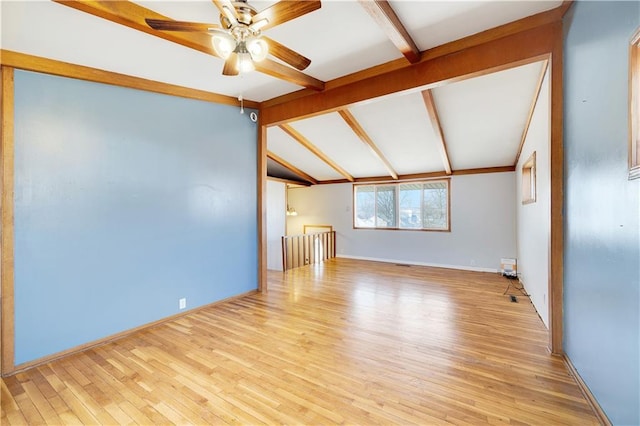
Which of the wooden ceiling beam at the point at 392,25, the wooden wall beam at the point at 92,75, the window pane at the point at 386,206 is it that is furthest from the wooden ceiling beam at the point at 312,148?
the wooden ceiling beam at the point at 392,25

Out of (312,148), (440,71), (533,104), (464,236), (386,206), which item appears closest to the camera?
(440,71)

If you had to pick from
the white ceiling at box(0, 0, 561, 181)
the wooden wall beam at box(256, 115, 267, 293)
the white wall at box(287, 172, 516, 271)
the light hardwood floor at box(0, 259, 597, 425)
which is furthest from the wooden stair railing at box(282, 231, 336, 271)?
the light hardwood floor at box(0, 259, 597, 425)

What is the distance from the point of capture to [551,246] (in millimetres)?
2393

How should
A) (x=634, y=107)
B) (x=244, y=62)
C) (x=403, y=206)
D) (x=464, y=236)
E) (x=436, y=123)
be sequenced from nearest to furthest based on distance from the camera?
(x=634, y=107) → (x=244, y=62) → (x=436, y=123) → (x=464, y=236) → (x=403, y=206)

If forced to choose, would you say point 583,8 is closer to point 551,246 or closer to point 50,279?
point 551,246

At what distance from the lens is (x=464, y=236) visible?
6.29 m

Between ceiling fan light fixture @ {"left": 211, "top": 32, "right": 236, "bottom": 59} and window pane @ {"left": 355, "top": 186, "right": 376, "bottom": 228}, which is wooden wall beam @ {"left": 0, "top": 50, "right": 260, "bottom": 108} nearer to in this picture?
ceiling fan light fixture @ {"left": 211, "top": 32, "right": 236, "bottom": 59}

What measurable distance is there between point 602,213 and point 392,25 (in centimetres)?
204

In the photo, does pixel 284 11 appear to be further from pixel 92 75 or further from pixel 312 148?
pixel 312 148

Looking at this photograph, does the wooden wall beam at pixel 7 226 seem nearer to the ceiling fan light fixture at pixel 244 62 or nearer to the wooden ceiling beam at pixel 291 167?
the ceiling fan light fixture at pixel 244 62

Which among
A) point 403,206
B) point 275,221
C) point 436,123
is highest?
point 436,123

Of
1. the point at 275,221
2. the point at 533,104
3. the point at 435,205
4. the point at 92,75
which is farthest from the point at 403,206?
the point at 92,75

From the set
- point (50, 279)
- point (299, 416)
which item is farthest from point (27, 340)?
point (299, 416)

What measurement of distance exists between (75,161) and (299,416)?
308 centimetres
